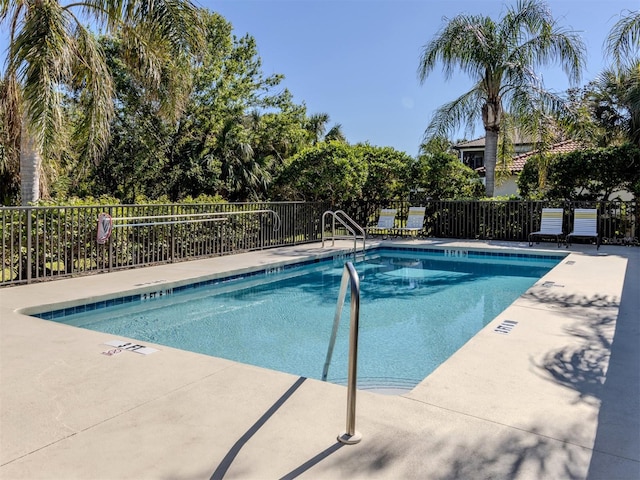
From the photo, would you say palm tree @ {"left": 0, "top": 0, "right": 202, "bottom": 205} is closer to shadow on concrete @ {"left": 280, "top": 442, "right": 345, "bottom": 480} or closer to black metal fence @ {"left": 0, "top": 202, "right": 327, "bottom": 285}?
black metal fence @ {"left": 0, "top": 202, "right": 327, "bottom": 285}

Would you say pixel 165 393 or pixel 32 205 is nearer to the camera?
pixel 165 393

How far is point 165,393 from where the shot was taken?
3.21m

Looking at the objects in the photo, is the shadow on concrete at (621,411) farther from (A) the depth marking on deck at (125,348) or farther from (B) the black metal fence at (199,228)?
(B) the black metal fence at (199,228)

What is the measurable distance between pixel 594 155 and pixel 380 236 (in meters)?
6.74

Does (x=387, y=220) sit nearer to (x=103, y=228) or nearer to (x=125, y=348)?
(x=103, y=228)

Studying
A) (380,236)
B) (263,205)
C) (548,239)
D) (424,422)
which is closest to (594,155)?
(548,239)

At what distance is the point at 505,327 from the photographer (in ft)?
16.2

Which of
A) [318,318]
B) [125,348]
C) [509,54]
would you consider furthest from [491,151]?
[125,348]

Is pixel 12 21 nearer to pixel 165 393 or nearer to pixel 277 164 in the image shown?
pixel 165 393

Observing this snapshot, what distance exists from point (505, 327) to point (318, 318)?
263 cm

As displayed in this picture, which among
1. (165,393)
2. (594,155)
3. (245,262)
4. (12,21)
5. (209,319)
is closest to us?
(165,393)

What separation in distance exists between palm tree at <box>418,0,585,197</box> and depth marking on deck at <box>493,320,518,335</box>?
11.1 metres

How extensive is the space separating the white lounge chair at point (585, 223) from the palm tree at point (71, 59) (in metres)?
10.8

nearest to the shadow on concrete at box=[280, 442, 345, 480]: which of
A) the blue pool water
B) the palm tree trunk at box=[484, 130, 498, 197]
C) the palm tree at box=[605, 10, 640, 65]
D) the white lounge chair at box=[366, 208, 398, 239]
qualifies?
the blue pool water
